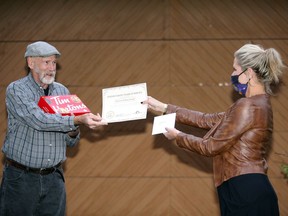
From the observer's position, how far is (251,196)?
3.37 metres

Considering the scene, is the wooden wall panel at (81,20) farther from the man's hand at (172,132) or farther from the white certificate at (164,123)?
the man's hand at (172,132)

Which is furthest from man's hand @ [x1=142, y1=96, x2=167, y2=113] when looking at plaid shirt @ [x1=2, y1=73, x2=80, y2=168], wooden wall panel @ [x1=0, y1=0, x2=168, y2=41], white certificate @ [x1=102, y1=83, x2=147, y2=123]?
wooden wall panel @ [x1=0, y1=0, x2=168, y2=41]

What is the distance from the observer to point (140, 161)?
19.9 feet

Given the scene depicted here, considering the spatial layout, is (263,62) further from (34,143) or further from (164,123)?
(34,143)

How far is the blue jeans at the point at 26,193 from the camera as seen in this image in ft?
12.6

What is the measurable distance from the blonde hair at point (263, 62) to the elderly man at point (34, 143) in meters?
1.06

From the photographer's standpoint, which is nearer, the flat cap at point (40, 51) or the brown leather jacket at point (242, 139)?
the brown leather jacket at point (242, 139)

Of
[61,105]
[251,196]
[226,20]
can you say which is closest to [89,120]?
[61,105]

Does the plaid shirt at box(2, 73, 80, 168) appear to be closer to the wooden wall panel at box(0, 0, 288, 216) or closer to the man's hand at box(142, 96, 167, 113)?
the man's hand at box(142, 96, 167, 113)

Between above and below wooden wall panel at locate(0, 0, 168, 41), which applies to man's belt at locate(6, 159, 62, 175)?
below

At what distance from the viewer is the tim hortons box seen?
12.5ft

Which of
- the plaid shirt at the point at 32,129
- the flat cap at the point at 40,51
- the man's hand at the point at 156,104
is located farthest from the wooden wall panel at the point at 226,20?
the plaid shirt at the point at 32,129

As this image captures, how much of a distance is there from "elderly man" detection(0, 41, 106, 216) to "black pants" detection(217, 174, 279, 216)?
1.01 m

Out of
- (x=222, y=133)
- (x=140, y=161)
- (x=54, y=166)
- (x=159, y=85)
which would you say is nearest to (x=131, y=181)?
(x=140, y=161)
